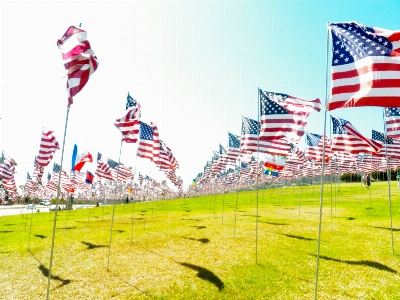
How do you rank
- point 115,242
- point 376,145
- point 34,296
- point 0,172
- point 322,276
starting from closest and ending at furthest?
point 34,296
point 322,276
point 376,145
point 115,242
point 0,172

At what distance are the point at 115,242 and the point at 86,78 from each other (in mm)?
13018

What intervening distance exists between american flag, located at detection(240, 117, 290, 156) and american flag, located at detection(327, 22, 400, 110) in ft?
28.8

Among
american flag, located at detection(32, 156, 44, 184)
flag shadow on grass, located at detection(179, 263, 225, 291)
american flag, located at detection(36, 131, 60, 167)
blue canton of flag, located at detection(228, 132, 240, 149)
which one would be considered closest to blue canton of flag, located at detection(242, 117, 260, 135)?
blue canton of flag, located at detection(228, 132, 240, 149)

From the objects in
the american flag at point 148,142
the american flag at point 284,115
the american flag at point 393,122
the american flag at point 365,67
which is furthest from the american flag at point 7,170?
the american flag at point 393,122

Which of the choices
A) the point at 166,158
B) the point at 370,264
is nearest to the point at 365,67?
the point at 370,264

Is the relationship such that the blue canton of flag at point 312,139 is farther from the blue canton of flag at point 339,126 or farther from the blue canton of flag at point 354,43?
the blue canton of flag at point 354,43

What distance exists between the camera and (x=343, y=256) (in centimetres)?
1460

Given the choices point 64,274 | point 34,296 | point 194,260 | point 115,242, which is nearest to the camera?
point 34,296

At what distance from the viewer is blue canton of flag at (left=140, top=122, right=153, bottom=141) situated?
2025 centimetres

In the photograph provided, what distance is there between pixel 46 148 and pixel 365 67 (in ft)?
70.1

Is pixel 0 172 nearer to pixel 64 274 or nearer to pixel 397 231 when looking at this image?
pixel 64 274

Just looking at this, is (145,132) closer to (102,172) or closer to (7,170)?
(102,172)

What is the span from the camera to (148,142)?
66.4 feet

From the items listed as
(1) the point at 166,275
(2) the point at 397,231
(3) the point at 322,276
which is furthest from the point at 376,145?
(1) the point at 166,275
